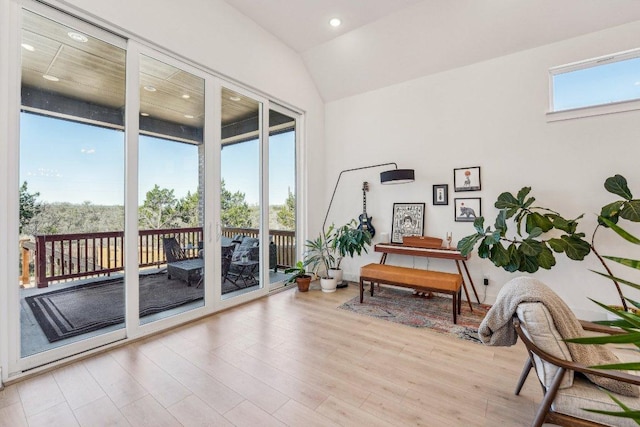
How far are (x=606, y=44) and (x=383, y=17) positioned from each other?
8.37ft

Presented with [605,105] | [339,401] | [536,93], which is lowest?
[339,401]

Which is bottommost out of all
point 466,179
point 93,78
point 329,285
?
point 329,285

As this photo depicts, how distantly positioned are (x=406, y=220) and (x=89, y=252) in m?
3.96

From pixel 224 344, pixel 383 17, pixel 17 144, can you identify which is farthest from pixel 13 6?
pixel 383 17

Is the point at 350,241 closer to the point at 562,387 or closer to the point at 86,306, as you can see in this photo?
the point at 562,387

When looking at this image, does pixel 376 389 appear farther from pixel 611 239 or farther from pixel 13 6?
pixel 13 6

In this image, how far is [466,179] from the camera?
407cm

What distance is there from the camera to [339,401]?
6.62 ft

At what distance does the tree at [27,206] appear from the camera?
2.32 m

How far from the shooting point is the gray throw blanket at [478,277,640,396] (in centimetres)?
149

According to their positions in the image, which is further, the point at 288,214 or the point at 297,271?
the point at 288,214

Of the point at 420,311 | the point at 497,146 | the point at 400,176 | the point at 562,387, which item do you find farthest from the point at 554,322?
the point at 497,146

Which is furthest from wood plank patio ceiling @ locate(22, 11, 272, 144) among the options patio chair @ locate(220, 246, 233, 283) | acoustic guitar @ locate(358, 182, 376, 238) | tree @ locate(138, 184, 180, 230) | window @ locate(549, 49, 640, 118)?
window @ locate(549, 49, 640, 118)

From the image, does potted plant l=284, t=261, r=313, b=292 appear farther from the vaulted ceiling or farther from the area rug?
the vaulted ceiling
